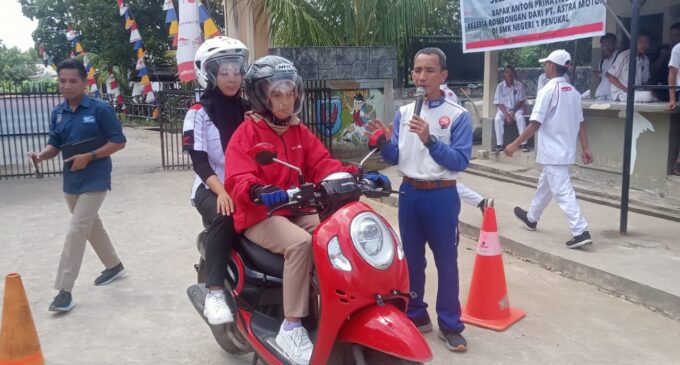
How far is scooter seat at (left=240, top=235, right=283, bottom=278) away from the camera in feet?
10.6

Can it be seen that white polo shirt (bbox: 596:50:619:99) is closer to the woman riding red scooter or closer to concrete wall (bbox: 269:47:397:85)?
concrete wall (bbox: 269:47:397:85)

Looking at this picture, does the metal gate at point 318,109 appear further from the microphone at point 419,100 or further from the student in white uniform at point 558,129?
the microphone at point 419,100

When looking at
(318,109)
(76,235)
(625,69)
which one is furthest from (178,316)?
(625,69)

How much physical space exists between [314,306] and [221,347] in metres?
1.20

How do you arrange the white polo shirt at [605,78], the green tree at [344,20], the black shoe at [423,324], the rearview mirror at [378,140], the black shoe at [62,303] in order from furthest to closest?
the green tree at [344,20] → the white polo shirt at [605,78] → the black shoe at [62,303] → the black shoe at [423,324] → the rearview mirror at [378,140]

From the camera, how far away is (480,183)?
9.41 m

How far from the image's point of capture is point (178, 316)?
469cm

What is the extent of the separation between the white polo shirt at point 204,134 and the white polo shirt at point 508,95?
8047 mm

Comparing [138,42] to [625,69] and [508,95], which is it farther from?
[625,69]

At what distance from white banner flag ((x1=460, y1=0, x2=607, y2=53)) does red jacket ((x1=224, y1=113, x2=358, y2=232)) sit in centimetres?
555

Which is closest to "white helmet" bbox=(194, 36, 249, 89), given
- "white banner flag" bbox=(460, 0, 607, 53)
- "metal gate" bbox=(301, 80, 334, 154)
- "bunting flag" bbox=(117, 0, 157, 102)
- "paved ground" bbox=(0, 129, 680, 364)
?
"paved ground" bbox=(0, 129, 680, 364)

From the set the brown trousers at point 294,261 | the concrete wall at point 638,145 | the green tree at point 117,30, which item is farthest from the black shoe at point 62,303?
the green tree at point 117,30

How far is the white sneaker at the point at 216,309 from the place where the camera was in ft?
11.1

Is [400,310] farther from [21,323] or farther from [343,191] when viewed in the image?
[21,323]
